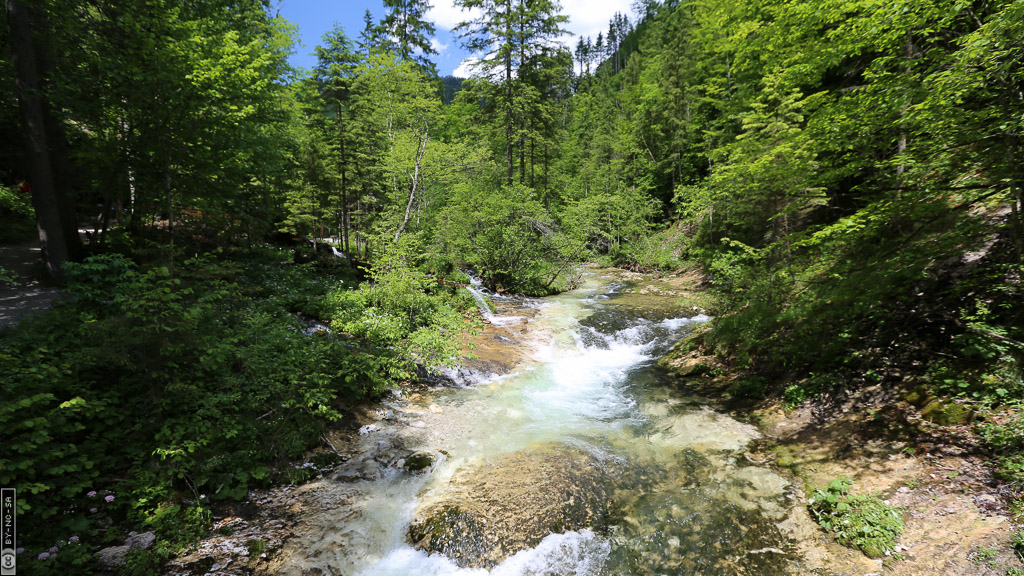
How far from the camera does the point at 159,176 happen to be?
7645 mm

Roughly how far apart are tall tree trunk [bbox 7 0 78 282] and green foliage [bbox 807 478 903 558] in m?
13.4

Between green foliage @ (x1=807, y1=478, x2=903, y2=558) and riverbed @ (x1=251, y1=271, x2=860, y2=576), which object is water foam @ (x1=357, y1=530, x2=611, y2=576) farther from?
green foliage @ (x1=807, y1=478, x2=903, y2=558)

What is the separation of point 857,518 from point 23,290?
1362 cm

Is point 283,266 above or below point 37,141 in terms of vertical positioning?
below

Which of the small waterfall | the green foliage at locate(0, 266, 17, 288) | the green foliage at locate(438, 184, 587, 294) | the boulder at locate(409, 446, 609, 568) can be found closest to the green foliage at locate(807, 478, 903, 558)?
the boulder at locate(409, 446, 609, 568)

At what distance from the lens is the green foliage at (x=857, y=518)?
11.9ft

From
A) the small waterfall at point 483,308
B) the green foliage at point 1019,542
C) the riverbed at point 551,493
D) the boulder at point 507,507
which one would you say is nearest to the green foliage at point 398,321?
the riverbed at point 551,493

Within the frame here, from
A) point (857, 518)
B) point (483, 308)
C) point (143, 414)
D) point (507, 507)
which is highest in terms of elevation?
point (143, 414)

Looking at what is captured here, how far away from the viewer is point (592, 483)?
5172mm

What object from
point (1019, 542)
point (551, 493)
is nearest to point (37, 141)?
point (551, 493)

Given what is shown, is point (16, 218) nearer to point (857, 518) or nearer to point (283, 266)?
point (283, 266)

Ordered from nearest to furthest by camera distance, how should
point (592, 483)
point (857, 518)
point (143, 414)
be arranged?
point (857, 518)
point (143, 414)
point (592, 483)

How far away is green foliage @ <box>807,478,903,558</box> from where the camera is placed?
3.64 metres

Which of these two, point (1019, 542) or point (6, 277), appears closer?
point (1019, 542)
